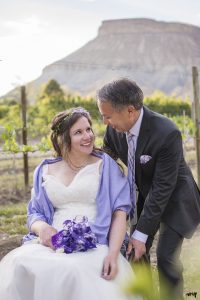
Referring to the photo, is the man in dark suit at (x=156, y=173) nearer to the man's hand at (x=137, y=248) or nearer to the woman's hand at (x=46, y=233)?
the man's hand at (x=137, y=248)

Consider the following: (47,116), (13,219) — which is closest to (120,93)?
(13,219)

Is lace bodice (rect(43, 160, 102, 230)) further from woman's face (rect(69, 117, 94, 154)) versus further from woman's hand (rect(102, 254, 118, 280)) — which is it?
woman's hand (rect(102, 254, 118, 280))

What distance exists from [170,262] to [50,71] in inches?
5889

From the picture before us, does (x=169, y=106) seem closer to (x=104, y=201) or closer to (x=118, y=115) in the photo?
(x=104, y=201)

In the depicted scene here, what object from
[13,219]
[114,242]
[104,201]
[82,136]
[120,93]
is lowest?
[13,219]

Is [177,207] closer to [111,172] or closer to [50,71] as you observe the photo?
[111,172]

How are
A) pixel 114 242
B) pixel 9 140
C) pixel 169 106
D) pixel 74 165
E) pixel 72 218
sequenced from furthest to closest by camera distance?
1. pixel 169 106
2. pixel 9 140
3. pixel 74 165
4. pixel 72 218
5. pixel 114 242

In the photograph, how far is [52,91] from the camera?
57562 mm

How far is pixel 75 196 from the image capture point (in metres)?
2.85

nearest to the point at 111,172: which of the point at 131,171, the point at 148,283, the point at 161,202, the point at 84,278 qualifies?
the point at 131,171

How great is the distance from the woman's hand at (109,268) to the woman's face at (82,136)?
0.68 metres

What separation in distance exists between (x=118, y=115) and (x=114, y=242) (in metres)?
0.70

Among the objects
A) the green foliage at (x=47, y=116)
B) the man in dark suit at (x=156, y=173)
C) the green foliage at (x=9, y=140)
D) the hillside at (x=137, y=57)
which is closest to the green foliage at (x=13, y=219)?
the green foliage at (x=47, y=116)

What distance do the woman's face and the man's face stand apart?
0.25m
